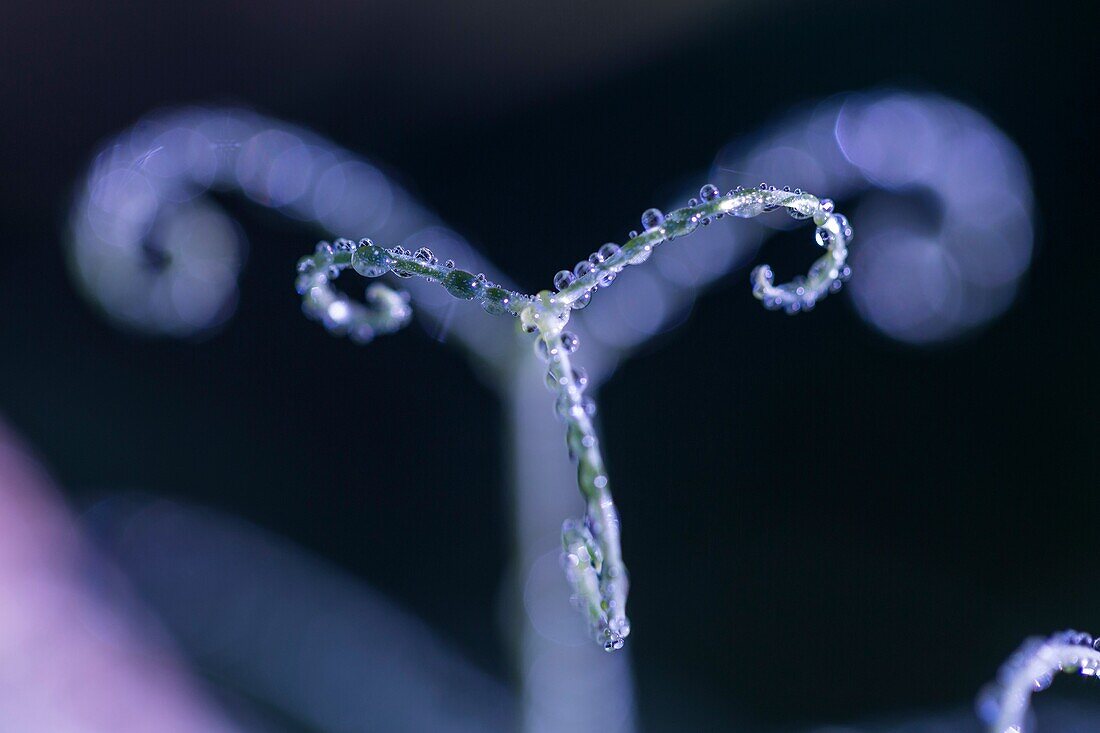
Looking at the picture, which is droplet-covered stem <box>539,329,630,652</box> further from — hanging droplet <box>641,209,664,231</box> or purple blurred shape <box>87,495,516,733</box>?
purple blurred shape <box>87,495,516,733</box>

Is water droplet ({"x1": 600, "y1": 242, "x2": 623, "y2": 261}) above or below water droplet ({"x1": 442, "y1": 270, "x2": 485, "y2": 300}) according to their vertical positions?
above

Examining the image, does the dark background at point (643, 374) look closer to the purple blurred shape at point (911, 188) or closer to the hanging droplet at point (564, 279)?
the purple blurred shape at point (911, 188)

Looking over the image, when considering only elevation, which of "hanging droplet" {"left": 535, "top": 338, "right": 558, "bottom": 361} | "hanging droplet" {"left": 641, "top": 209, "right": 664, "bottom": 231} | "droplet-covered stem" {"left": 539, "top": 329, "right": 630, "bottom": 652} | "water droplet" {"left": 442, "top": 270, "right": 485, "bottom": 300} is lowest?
"droplet-covered stem" {"left": 539, "top": 329, "right": 630, "bottom": 652}

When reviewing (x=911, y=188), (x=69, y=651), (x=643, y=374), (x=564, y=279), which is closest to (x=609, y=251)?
(x=564, y=279)

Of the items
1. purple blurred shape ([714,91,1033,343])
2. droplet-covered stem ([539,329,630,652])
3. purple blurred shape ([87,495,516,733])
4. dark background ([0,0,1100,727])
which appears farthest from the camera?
dark background ([0,0,1100,727])

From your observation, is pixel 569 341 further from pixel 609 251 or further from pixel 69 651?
pixel 69 651

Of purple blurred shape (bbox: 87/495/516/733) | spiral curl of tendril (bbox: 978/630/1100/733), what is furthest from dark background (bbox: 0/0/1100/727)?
spiral curl of tendril (bbox: 978/630/1100/733)
